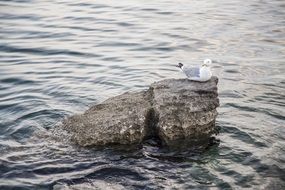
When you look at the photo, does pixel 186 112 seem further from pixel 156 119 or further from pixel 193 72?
pixel 193 72

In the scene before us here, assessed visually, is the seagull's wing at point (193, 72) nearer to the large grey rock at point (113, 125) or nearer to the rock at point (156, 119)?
the rock at point (156, 119)

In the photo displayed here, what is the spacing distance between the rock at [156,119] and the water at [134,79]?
0.97ft

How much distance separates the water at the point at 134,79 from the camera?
25.0 ft

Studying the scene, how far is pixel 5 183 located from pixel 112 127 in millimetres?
2151

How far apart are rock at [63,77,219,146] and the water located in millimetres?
297

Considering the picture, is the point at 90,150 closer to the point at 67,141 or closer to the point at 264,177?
the point at 67,141

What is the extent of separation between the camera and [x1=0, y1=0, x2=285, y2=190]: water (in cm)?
761

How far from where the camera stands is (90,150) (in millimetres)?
8148

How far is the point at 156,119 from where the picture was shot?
27.8 feet

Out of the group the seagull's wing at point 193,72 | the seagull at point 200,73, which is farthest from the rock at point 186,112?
the seagull's wing at point 193,72

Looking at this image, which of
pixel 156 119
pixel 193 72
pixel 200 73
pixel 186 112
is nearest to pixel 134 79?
pixel 193 72

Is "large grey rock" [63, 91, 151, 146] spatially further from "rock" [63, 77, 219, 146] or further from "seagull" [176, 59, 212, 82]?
"seagull" [176, 59, 212, 82]

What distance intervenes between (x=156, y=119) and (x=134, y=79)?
14.5 feet

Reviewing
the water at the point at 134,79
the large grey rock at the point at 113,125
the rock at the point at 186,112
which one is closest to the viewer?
the water at the point at 134,79
